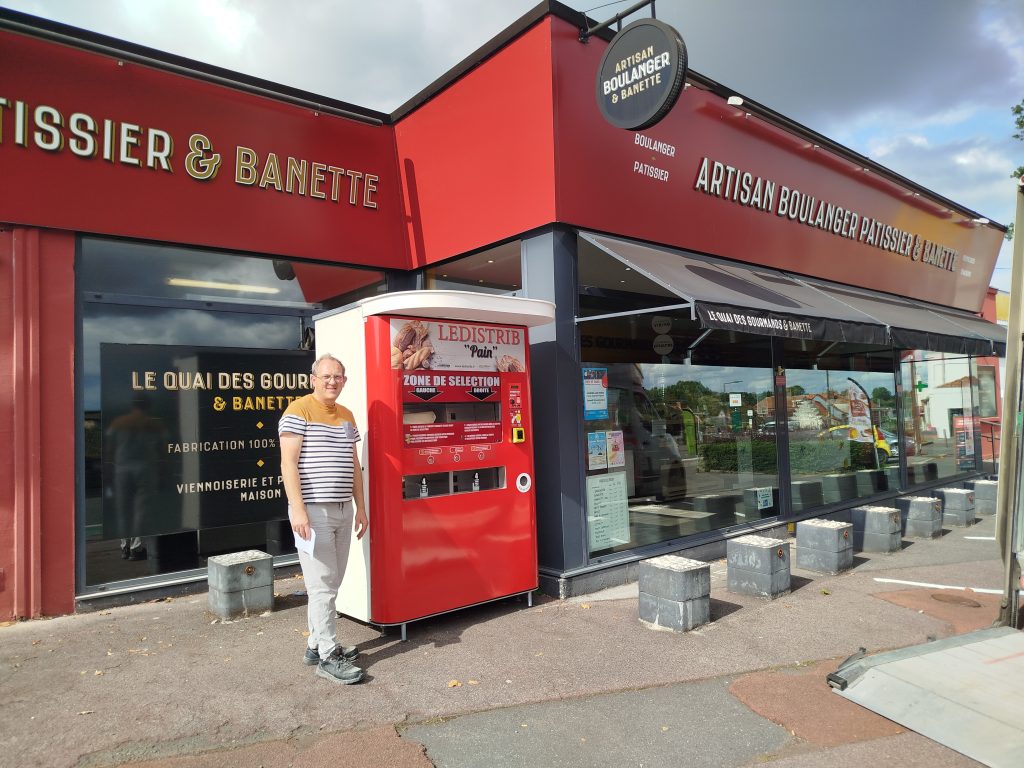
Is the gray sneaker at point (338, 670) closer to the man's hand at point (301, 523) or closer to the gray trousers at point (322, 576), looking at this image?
the gray trousers at point (322, 576)

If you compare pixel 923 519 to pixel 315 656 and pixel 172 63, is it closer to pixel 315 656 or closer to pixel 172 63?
pixel 315 656

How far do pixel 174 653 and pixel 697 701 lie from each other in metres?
3.50

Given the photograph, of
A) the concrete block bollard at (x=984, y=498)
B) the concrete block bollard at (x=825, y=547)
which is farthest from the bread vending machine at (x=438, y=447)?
the concrete block bollard at (x=984, y=498)

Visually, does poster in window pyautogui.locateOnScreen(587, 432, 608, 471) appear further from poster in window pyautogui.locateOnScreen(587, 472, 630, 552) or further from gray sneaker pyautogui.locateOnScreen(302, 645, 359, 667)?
gray sneaker pyautogui.locateOnScreen(302, 645, 359, 667)

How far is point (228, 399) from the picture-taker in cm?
643

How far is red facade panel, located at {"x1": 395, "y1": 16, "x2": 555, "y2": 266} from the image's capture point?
598cm

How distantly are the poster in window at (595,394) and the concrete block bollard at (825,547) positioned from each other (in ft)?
7.97

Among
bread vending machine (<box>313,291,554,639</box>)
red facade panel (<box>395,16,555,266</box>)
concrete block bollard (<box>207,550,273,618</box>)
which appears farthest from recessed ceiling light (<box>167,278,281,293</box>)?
concrete block bollard (<box>207,550,273,618</box>)

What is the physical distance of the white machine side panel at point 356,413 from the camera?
16.1 feet

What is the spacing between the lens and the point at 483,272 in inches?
297

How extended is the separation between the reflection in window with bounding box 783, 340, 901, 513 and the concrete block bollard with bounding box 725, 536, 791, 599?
3043 mm

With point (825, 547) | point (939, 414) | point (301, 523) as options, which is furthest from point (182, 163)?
point (939, 414)

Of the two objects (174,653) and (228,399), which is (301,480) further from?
(228,399)

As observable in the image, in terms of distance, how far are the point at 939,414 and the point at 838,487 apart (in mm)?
4416
